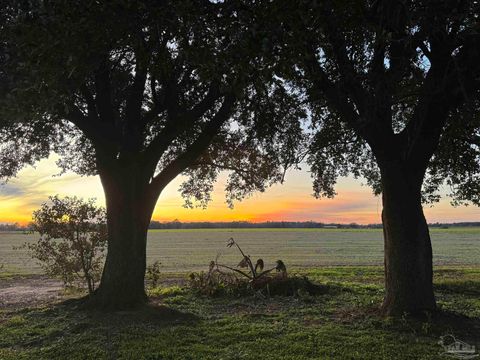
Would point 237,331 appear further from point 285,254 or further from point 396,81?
point 285,254

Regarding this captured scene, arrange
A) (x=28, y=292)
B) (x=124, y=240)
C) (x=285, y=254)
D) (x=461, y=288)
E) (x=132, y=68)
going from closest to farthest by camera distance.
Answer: (x=124, y=240) < (x=132, y=68) < (x=461, y=288) < (x=28, y=292) < (x=285, y=254)

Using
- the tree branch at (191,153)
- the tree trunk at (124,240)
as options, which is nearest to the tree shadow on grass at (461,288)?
the tree branch at (191,153)

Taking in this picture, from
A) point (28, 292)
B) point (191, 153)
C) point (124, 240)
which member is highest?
point (191, 153)

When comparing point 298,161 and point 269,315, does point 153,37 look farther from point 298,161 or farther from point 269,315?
point 298,161

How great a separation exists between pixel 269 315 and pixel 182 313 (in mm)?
2029

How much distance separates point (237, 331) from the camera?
30.2ft

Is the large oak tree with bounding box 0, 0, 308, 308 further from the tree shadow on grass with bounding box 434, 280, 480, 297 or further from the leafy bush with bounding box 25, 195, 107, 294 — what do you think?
the tree shadow on grass with bounding box 434, 280, 480, 297

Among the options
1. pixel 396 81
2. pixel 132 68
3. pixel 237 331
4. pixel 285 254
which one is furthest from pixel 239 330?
pixel 285 254

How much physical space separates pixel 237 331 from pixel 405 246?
3.95 meters

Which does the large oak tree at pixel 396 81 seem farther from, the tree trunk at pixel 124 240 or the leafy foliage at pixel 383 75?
the tree trunk at pixel 124 240

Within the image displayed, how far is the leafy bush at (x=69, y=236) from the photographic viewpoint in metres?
13.2

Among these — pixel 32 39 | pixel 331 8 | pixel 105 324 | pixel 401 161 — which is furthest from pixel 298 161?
pixel 32 39

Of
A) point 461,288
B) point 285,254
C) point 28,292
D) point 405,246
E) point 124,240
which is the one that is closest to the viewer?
point 405,246

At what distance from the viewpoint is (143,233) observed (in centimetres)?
1306
